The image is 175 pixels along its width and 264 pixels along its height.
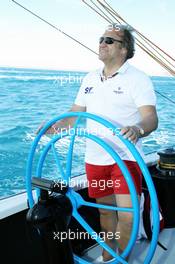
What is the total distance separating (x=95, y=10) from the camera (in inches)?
69.5

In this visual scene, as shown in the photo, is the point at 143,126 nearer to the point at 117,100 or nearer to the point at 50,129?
the point at 117,100

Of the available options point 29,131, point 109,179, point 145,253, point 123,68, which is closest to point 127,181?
point 109,179

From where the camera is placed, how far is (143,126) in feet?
3.54

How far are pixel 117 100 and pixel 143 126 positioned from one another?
188 mm

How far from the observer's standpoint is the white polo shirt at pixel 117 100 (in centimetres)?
118

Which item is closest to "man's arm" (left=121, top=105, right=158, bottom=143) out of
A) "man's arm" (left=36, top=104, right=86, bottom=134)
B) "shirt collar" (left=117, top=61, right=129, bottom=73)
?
"shirt collar" (left=117, top=61, right=129, bottom=73)

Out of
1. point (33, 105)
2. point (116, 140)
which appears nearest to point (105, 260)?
point (116, 140)

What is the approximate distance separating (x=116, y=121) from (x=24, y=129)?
14.0 ft

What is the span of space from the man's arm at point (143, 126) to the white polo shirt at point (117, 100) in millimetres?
24

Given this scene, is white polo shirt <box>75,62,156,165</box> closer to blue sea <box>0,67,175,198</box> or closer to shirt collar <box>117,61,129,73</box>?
shirt collar <box>117,61,129,73</box>

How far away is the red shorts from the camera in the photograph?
126 cm

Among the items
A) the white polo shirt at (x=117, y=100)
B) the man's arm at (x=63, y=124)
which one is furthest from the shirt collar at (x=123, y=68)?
the man's arm at (x=63, y=124)

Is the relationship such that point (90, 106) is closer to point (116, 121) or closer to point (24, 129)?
point (116, 121)

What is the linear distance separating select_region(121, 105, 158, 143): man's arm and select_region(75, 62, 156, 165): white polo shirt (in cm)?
2
